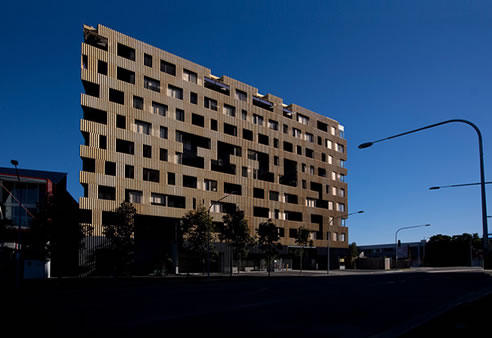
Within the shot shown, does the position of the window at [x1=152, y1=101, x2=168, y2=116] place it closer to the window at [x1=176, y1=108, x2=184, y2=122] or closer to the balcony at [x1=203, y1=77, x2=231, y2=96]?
the window at [x1=176, y1=108, x2=184, y2=122]

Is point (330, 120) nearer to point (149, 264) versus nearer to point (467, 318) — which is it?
point (149, 264)

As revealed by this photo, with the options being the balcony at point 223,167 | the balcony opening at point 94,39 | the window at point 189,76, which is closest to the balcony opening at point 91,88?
the balcony opening at point 94,39

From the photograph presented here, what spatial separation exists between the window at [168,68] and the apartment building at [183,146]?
13cm

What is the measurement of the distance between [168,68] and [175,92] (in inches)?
123

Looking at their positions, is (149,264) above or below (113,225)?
below

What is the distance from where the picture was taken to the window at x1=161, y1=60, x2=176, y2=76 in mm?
53366

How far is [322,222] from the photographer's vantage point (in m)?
72.9

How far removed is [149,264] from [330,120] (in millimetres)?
43969

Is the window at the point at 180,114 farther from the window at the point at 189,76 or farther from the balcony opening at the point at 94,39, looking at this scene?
the balcony opening at the point at 94,39

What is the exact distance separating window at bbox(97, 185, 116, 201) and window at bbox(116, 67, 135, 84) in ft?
42.1

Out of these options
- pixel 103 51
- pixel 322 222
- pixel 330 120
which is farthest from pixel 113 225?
pixel 330 120

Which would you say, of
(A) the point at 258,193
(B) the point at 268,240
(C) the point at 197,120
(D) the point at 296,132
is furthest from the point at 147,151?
(D) the point at 296,132

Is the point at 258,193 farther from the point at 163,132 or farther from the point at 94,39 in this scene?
the point at 94,39

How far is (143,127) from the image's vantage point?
164ft
